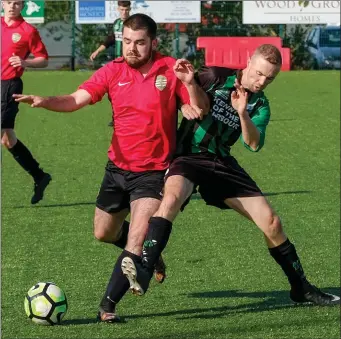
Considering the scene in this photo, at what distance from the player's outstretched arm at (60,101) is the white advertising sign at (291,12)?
22022mm

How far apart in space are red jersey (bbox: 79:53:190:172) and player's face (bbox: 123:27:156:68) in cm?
9

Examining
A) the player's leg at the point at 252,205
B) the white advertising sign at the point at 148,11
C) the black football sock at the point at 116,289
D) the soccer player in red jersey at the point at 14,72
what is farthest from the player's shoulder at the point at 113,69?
the white advertising sign at the point at 148,11

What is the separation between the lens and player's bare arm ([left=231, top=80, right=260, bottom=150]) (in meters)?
6.09

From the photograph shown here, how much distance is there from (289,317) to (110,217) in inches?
52.0

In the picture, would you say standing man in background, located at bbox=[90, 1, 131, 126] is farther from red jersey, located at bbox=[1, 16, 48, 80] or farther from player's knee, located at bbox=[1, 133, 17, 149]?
player's knee, located at bbox=[1, 133, 17, 149]

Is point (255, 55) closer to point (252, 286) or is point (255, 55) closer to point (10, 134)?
point (252, 286)

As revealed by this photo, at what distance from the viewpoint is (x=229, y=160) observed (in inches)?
262

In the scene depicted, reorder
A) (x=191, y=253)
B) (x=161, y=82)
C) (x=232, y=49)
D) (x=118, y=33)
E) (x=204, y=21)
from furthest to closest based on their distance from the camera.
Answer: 1. (x=204, y=21)
2. (x=232, y=49)
3. (x=118, y=33)
4. (x=191, y=253)
5. (x=161, y=82)

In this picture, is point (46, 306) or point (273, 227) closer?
point (46, 306)

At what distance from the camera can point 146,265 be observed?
5988mm

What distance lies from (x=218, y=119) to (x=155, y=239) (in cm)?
95

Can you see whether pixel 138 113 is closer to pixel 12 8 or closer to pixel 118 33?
pixel 12 8

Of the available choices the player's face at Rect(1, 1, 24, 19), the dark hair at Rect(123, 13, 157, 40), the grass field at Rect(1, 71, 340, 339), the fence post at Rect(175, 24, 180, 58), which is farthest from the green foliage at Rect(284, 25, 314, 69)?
the dark hair at Rect(123, 13, 157, 40)

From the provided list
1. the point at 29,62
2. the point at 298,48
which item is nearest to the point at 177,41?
the point at 298,48
